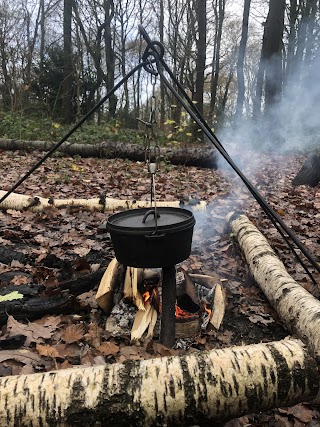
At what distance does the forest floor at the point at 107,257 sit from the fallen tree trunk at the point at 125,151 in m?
1.33

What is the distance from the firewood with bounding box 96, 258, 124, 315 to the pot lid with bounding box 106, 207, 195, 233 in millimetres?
584

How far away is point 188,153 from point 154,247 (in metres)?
8.13

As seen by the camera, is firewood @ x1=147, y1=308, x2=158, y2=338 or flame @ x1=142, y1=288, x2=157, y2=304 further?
flame @ x1=142, y1=288, x2=157, y2=304

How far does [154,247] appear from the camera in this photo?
8.32 ft

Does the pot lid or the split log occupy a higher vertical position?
the pot lid

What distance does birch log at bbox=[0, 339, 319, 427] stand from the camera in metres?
1.75

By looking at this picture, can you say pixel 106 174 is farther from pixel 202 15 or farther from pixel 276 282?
pixel 202 15

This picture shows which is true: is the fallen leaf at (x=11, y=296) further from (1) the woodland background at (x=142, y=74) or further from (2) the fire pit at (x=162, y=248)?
(1) the woodland background at (x=142, y=74)

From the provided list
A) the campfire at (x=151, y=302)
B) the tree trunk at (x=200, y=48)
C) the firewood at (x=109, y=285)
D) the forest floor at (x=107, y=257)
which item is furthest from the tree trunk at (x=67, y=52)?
the campfire at (x=151, y=302)

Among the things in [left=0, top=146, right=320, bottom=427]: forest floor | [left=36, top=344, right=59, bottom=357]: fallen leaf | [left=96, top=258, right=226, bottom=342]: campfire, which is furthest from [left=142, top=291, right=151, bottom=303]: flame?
[left=36, top=344, right=59, bottom=357]: fallen leaf

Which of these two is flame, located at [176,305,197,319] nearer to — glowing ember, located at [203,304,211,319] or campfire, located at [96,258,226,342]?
campfire, located at [96,258,226,342]

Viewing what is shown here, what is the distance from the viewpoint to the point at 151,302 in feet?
10.6

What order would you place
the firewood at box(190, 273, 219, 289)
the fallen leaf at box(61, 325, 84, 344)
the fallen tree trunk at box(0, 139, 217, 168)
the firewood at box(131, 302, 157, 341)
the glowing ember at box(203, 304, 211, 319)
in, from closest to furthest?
the fallen leaf at box(61, 325, 84, 344), the firewood at box(131, 302, 157, 341), the glowing ember at box(203, 304, 211, 319), the firewood at box(190, 273, 219, 289), the fallen tree trunk at box(0, 139, 217, 168)

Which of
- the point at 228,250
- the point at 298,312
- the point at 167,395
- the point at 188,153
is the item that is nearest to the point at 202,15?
the point at 188,153
